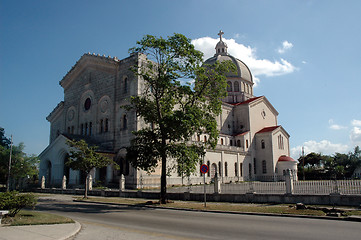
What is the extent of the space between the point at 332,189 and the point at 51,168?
→ 3664cm

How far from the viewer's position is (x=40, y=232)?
9.93 metres

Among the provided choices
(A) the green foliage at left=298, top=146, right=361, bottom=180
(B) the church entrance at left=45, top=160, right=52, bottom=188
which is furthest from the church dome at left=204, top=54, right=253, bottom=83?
(B) the church entrance at left=45, top=160, right=52, bottom=188

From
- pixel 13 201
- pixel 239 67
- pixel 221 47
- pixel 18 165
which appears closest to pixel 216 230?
pixel 13 201

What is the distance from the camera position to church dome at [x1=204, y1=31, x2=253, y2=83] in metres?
64.5

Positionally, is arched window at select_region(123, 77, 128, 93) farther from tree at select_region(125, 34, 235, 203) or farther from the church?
tree at select_region(125, 34, 235, 203)

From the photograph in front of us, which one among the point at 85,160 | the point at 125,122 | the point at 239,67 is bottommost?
the point at 85,160

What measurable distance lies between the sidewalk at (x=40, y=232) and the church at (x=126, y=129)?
71.6 ft

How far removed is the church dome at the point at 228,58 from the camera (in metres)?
64.5

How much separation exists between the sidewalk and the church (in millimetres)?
21828

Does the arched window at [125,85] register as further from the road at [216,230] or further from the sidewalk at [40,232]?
the sidewalk at [40,232]

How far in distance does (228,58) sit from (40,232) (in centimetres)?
6358

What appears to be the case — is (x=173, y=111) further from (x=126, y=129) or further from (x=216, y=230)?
(x=126, y=129)

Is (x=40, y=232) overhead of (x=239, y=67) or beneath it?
beneath

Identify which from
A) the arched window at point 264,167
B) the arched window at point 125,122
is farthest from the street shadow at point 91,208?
the arched window at point 264,167
